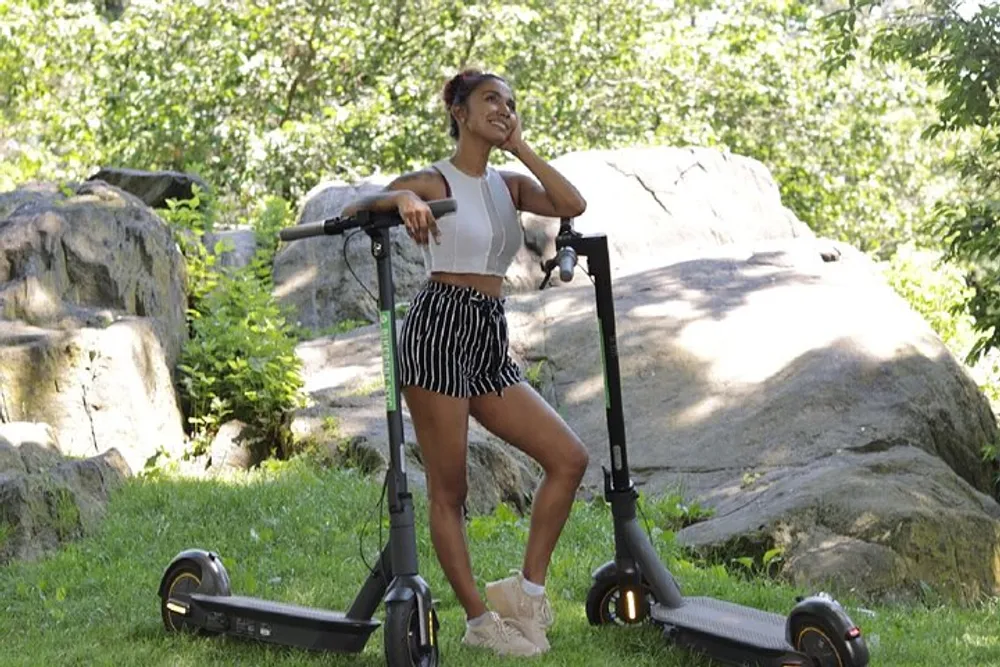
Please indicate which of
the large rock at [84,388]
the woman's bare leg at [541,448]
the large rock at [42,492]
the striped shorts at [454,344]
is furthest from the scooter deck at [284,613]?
the large rock at [84,388]

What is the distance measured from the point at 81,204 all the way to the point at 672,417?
13.6ft

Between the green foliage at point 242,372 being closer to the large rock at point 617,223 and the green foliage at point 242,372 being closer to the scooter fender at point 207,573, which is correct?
the large rock at point 617,223

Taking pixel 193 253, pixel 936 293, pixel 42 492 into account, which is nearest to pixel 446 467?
pixel 42 492

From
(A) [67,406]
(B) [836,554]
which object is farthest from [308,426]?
(B) [836,554]

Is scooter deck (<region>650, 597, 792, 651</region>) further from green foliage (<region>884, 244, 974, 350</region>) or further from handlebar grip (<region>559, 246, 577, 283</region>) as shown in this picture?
green foliage (<region>884, 244, 974, 350</region>)

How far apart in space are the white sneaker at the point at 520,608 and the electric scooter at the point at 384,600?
0.47 metres

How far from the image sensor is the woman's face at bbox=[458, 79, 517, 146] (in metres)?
4.90

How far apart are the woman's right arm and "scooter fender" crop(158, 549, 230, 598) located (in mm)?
1490

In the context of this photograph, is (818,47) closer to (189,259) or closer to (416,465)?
(189,259)

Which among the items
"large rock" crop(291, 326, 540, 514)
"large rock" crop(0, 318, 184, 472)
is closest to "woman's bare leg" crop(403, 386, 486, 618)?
"large rock" crop(291, 326, 540, 514)

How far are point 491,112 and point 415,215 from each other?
60 cm

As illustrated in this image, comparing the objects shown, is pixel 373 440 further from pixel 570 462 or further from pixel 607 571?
pixel 570 462

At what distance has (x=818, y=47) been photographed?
21469 mm

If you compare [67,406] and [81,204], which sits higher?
[81,204]
